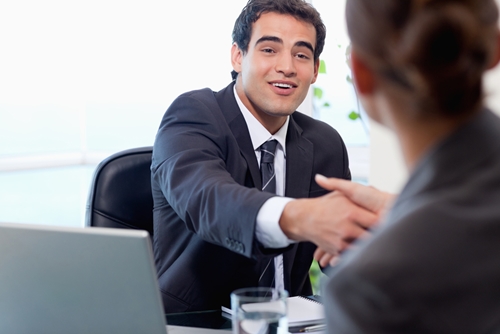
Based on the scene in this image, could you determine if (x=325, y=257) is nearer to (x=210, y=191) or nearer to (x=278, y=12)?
(x=210, y=191)

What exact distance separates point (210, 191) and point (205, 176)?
9cm

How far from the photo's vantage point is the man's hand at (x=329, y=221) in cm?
131

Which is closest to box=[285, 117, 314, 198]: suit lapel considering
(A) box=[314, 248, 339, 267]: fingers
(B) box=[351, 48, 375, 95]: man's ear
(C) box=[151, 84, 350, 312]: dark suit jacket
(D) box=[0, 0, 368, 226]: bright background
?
(C) box=[151, 84, 350, 312]: dark suit jacket

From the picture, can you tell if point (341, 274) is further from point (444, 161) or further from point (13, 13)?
point (13, 13)

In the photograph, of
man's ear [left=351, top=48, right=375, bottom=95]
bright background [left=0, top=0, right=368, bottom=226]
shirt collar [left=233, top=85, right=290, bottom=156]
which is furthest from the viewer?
bright background [left=0, top=0, right=368, bottom=226]

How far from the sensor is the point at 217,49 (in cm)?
350

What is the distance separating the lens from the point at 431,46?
59 centimetres

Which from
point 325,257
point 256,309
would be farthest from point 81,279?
point 325,257

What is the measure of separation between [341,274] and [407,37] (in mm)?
231

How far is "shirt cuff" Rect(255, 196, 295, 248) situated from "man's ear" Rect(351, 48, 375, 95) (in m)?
0.70

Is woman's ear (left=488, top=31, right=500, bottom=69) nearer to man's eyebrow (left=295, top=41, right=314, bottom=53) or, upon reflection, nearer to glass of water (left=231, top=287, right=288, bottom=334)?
glass of water (left=231, top=287, right=288, bottom=334)

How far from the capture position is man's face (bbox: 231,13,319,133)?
2.00 m

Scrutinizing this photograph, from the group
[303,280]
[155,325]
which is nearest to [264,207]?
[155,325]

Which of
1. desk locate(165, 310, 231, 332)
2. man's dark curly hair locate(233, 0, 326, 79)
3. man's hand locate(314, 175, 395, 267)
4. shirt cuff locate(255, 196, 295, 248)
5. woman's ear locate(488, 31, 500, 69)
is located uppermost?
man's dark curly hair locate(233, 0, 326, 79)
